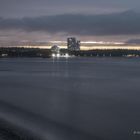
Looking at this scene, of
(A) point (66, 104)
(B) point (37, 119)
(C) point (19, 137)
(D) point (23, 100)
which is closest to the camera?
(C) point (19, 137)

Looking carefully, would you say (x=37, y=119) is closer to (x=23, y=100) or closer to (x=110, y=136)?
(x=110, y=136)

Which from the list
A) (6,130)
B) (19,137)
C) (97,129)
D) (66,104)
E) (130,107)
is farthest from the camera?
(66,104)

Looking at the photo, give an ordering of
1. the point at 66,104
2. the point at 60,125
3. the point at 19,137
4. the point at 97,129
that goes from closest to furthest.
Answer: the point at 19,137, the point at 97,129, the point at 60,125, the point at 66,104

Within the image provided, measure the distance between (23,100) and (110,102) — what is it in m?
6.42

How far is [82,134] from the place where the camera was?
56.5 feet

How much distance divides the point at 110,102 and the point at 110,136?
11.9m

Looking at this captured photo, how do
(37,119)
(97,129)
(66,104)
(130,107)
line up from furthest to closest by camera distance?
1. (66,104)
2. (130,107)
3. (37,119)
4. (97,129)

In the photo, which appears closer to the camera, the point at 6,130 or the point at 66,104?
the point at 6,130

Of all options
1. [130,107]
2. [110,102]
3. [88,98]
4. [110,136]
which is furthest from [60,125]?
[88,98]

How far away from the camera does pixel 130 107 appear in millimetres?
24953

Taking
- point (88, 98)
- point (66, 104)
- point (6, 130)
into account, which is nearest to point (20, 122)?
point (6, 130)

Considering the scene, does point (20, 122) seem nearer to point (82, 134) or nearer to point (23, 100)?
point (82, 134)

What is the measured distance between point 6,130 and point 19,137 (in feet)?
4.71

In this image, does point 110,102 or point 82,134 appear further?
point 110,102
